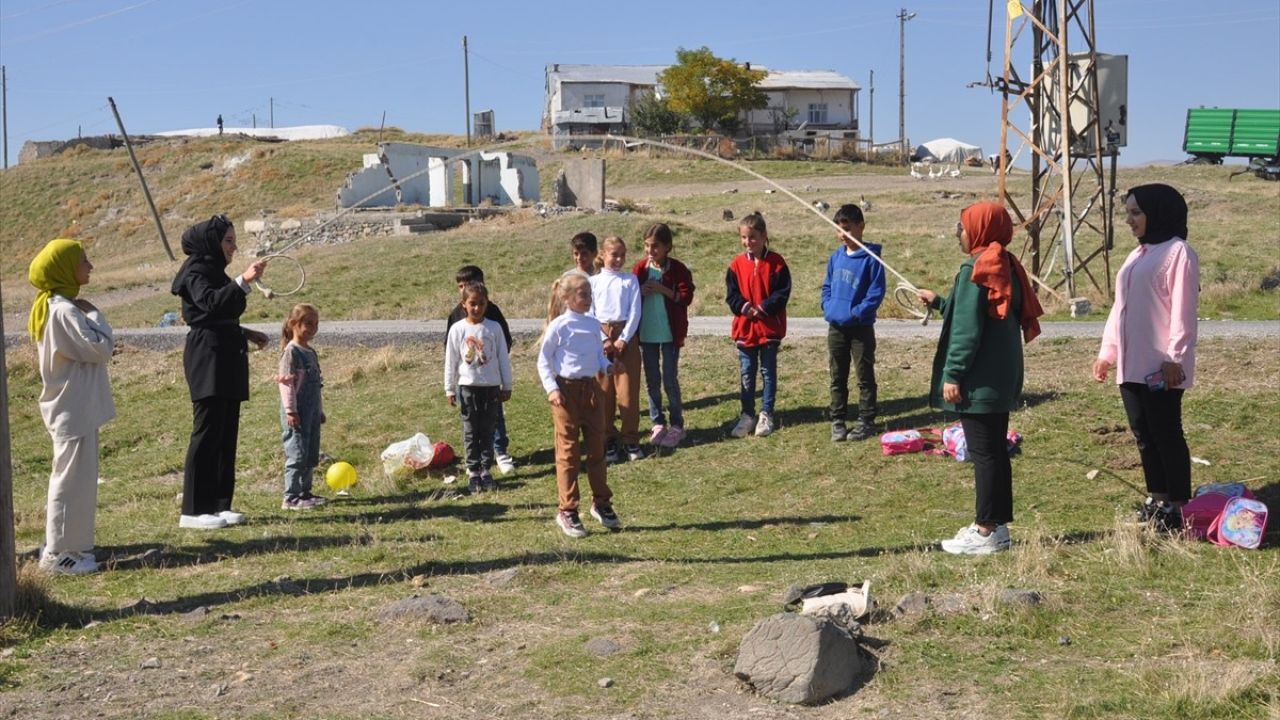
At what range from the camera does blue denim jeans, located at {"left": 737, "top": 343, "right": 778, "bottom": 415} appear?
448 inches

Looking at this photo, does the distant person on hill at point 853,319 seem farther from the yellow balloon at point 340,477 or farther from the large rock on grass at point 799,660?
the large rock on grass at point 799,660

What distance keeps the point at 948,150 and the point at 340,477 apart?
6801 centimetres

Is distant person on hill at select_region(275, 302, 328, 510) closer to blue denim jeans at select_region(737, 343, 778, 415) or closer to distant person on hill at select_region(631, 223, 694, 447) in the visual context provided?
distant person on hill at select_region(631, 223, 694, 447)

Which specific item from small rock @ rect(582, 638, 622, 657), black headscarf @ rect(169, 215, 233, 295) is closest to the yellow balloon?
black headscarf @ rect(169, 215, 233, 295)

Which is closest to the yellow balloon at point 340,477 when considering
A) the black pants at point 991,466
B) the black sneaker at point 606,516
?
the black sneaker at point 606,516

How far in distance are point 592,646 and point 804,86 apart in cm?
8327

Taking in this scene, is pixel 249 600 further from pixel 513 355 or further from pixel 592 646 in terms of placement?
pixel 513 355

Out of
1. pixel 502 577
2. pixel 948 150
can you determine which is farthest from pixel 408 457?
pixel 948 150

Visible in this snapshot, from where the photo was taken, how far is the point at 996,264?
281 inches

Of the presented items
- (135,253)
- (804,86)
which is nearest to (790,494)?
(135,253)

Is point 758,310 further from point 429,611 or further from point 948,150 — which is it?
point 948,150

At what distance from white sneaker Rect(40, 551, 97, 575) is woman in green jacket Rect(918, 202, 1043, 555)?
5042 millimetres

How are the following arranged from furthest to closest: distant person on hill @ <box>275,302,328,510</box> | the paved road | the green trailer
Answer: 1. the green trailer
2. the paved road
3. distant person on hill @ <box>275,302,328,510</box>

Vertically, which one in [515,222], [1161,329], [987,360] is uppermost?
[515,222]
